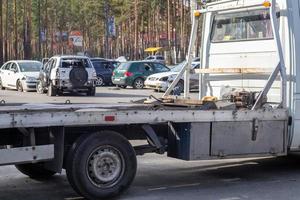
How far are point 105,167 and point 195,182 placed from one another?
1.71m

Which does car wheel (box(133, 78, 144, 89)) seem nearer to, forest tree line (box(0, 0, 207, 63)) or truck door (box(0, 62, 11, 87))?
truck door (box(0, 62, 11, 87))

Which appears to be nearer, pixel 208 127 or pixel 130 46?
pixel 208 127

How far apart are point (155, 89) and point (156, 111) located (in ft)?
72.0

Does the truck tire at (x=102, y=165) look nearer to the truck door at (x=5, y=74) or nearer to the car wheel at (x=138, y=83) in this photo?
the truck door at (x=5, y=74)

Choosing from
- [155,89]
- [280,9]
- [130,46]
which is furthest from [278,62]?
[130,46]

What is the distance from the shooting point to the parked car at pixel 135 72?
102 ft

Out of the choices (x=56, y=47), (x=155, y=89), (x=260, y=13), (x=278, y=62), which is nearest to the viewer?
(x=278, y=62)

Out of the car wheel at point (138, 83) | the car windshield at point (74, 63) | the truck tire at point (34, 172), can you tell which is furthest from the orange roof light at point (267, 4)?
the car wheel at point (138, 83)

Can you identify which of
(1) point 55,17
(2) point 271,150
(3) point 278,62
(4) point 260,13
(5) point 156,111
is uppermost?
(1) point 55,17

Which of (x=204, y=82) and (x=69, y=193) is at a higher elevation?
(x=204, y=82)

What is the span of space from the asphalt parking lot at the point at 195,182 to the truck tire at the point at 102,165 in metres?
0.32

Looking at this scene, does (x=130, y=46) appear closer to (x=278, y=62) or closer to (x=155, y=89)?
(x=155, y=89)

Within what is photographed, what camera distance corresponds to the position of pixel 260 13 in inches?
328

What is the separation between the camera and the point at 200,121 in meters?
7.18
